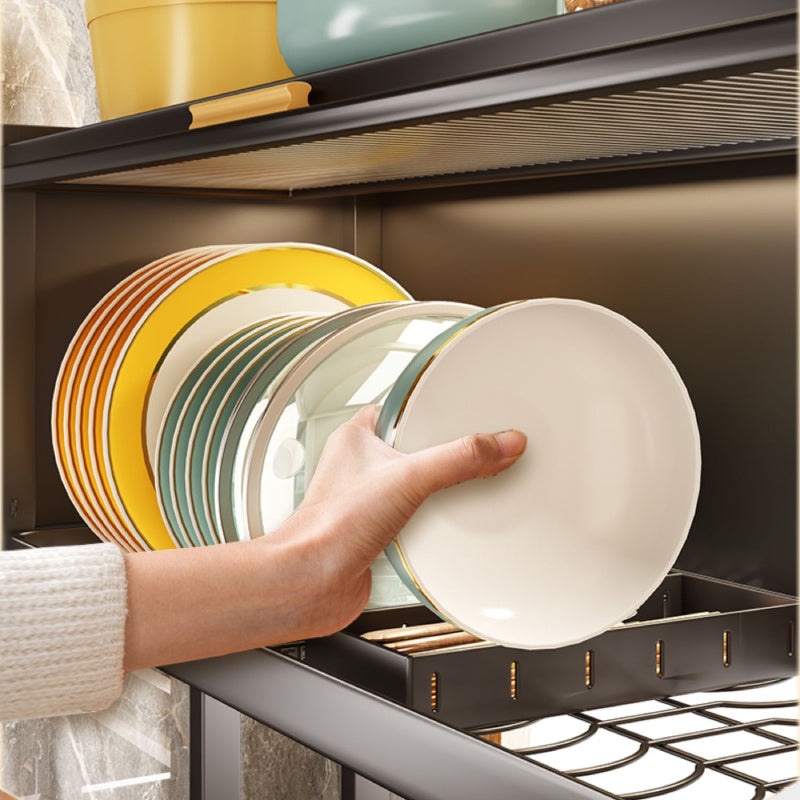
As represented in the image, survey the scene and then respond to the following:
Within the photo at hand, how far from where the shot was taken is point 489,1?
77 cm

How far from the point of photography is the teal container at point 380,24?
0.78 meters

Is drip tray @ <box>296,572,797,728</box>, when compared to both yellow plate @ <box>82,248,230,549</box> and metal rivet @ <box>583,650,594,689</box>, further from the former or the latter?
yellow plate @ <box>82,248,230,549</box>

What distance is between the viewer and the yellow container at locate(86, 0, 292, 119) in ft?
3.49

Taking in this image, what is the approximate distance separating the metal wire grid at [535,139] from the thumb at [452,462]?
19cm

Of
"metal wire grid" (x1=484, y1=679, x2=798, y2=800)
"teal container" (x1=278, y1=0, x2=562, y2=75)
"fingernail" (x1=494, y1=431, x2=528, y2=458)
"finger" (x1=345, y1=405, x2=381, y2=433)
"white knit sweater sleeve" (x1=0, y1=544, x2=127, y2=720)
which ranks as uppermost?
"teal container" (x1=278, y1=0, x2=562, y2=75)

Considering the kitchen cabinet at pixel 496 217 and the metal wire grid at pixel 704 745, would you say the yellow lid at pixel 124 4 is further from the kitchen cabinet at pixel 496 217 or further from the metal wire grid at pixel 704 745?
the metal wire grid at pixel 704 745

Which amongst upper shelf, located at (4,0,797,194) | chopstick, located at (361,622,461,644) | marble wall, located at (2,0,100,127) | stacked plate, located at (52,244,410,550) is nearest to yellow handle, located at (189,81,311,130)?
upper shelf, located at (4,0,797,194)

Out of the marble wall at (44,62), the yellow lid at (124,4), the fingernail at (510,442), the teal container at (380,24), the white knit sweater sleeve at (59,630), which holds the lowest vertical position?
the white knit sweater sleeve at (59,630)

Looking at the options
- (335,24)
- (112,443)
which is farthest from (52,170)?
(335,24)

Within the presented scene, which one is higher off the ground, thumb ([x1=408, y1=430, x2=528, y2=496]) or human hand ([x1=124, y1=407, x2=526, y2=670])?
thumb ([x1=408, y1=430, x2=528, y2=496])

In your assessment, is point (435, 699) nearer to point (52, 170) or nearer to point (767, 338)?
point (767, 338)

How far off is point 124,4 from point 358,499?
2.08 feet

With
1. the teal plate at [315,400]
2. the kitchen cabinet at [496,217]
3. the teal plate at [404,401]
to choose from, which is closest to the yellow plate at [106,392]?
the kitchen cabinet at [496,217]

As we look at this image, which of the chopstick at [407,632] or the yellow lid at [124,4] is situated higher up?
the yellow lid at [124,4]
